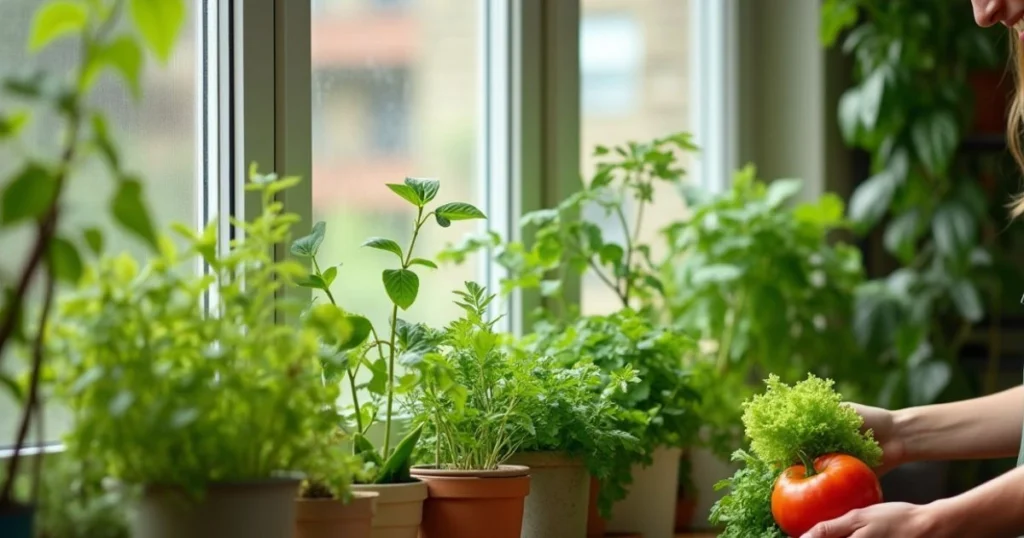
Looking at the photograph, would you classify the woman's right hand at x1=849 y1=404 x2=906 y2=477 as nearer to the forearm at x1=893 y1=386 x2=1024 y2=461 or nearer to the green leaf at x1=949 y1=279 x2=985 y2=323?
the forearm at x1=893 y1=386 x2=1024 y2=461

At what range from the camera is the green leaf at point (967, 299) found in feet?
9.06

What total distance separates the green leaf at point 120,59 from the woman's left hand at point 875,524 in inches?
33.1

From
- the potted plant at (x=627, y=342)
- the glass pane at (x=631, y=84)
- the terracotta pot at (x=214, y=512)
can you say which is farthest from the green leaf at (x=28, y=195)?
the glass pane at (x=631, y=84)

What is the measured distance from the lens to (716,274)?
2225 mm

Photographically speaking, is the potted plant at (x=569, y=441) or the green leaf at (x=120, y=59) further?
the potted plant at (x=569, y=441)

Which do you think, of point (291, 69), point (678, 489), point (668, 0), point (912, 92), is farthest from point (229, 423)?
point (912, 92)

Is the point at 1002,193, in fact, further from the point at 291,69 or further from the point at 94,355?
the point at 94,355

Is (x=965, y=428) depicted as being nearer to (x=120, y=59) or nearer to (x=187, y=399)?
(x=187, y=399)

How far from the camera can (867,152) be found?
122 inches

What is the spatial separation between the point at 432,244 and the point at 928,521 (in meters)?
0.92

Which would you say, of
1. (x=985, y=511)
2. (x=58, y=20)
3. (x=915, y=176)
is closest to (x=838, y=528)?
(x=985, y=511)

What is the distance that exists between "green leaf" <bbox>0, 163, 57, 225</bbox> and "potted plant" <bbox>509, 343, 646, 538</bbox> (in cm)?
75

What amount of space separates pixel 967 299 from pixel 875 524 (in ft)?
5.25

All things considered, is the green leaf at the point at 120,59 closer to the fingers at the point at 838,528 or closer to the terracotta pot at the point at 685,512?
the fingers at the point at 838,528
